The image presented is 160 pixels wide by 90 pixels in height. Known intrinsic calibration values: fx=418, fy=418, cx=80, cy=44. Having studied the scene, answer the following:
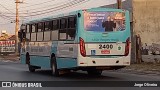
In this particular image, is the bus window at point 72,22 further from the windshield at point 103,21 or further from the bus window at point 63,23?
the windshield at point 103,21

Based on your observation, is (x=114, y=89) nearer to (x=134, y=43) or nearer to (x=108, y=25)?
(x=108, y=25)

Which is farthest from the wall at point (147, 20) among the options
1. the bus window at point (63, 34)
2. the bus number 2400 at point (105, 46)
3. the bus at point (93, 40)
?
the bus number 2400 at point (105, 46)

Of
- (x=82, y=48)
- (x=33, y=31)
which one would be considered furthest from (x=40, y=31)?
(x=82, y=48)

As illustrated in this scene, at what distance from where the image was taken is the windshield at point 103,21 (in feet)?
59.5

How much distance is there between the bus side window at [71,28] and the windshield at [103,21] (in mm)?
574

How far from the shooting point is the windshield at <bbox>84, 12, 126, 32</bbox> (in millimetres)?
18141

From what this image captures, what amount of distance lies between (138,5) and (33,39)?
40.3ft

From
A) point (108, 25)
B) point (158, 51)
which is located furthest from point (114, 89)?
point (158, 51)

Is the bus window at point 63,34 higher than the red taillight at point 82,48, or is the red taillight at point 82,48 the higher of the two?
the bus window at point 63,34

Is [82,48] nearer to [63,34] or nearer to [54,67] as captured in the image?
[63,34]

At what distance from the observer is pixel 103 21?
18281mm

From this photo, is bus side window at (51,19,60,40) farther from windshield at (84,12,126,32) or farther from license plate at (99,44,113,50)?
license plate at (99,44,113,50)

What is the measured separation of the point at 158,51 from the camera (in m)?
30.9

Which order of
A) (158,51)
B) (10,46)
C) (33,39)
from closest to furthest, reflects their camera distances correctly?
(33,39) < (158,51) < (10,46)
